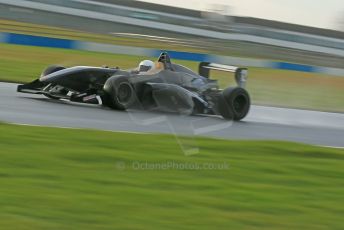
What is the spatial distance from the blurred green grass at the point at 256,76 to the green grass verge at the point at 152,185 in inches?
350

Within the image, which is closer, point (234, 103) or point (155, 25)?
point (234, 103)

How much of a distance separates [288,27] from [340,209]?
155 feet

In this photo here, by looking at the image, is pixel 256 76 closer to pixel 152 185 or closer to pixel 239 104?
pixel 239 104

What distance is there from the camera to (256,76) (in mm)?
21938

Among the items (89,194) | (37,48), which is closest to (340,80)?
(37,48)

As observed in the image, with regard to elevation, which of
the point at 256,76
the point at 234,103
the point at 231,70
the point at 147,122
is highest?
the point at 231,70

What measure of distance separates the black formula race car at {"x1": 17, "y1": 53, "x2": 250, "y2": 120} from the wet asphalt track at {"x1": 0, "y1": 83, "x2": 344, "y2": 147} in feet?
0.57

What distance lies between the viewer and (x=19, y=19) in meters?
38.4

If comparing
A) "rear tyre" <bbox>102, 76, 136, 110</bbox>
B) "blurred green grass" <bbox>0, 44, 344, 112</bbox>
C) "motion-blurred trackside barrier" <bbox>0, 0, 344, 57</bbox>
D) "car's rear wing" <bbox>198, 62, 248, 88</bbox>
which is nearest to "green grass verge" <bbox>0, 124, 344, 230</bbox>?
"rear tyre" <bbox>102, 76, 136, 110</bbox>

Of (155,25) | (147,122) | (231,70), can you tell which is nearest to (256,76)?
(231,70)

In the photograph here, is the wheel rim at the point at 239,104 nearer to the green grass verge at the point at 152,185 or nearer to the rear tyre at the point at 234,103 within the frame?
the rear tyre at the point at 234,103

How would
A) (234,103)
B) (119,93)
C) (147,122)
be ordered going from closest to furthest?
(147,122), (119,93), (234,103)

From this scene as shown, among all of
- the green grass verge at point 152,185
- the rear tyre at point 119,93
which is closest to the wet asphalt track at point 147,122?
the rear tyre at point 119,93

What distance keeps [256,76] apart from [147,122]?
12.9 meters
